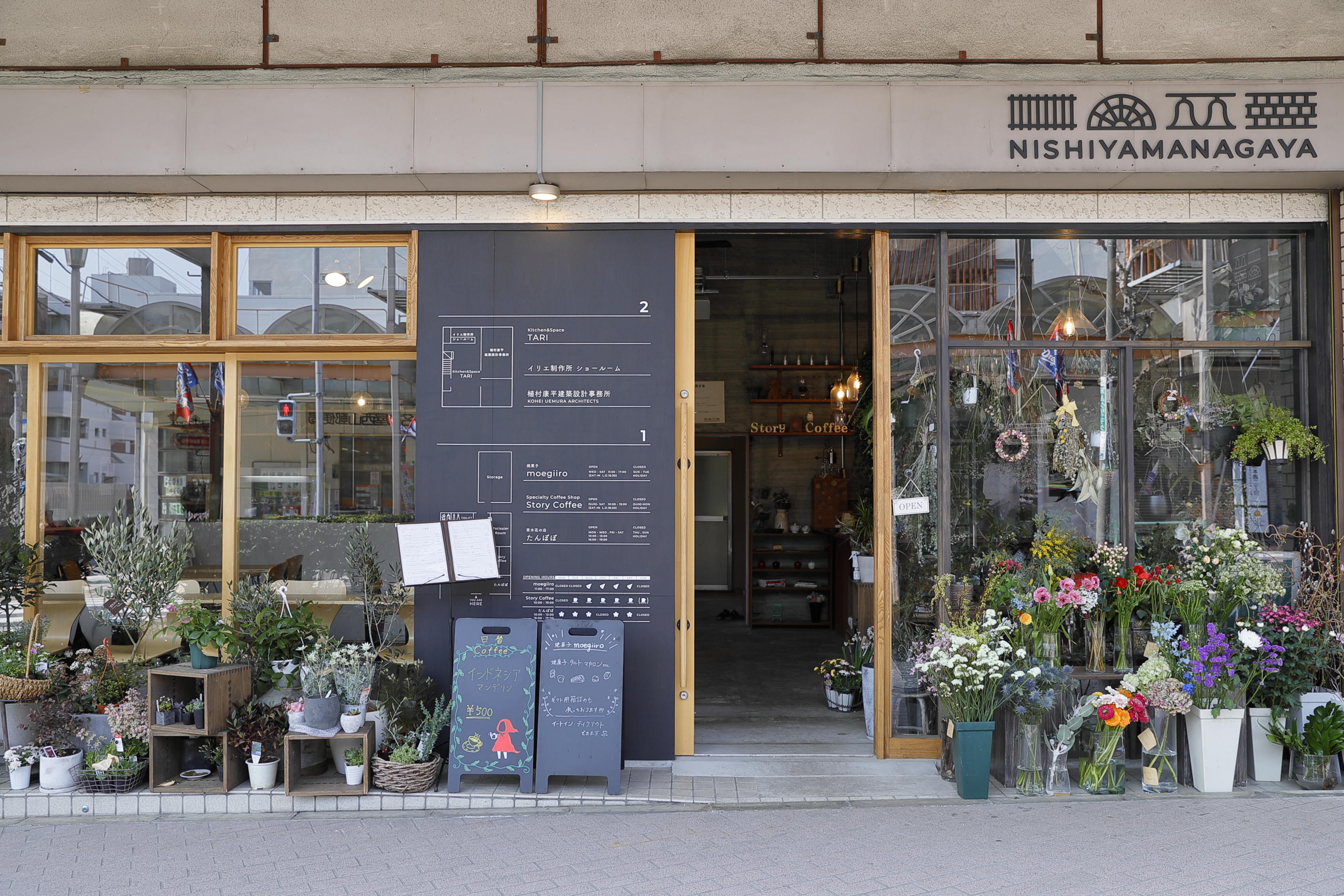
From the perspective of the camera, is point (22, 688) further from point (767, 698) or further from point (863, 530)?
point (863, 530)

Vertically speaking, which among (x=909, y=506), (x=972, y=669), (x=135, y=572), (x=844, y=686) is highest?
(x=909, y=506)

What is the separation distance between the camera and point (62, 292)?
19.0ft

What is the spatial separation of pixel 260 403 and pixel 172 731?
6.77ft

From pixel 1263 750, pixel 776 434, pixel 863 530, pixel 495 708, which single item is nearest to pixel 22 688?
pixel 495 708

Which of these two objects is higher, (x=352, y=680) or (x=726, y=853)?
(x=352, y=680)

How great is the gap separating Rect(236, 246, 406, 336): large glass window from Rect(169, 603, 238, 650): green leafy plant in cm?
181

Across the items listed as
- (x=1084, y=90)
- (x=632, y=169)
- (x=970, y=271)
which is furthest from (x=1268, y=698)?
(x=632, y=169)

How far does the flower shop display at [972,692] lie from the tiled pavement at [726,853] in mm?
179

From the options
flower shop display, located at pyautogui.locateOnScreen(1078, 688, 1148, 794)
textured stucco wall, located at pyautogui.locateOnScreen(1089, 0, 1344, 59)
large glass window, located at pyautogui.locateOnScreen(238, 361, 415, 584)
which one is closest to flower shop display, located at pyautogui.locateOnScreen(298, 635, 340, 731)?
large glass window, located at pyautogui.locateOnScreen(238, 361, 415, 584)

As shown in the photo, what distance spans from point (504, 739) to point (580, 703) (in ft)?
1.55

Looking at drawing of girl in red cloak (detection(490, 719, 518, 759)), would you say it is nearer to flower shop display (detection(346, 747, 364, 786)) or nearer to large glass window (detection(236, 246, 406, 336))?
flower shop display (detection(346, 747, 364, 786))

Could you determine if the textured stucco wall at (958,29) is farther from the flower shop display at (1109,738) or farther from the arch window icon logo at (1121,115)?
the flower shop display at (1109,738)

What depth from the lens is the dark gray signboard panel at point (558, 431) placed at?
5.45m

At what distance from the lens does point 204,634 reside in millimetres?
5016
